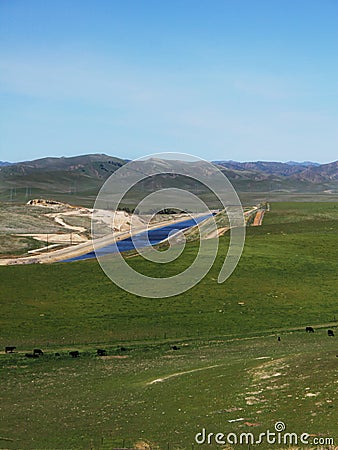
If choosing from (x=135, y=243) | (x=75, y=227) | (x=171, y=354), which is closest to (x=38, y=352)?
(x=171, y=354)

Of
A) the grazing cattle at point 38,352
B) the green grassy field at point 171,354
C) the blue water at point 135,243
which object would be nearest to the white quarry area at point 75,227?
the blue water at point 135,243

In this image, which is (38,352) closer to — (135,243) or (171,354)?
(171,354)

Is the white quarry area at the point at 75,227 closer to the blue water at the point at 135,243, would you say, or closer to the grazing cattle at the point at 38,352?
the blue water at the point at 135,243

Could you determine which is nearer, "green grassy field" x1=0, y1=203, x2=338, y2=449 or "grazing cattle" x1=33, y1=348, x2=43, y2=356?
"green grassy field" x1=0, y1=203, x2=338, y2=449

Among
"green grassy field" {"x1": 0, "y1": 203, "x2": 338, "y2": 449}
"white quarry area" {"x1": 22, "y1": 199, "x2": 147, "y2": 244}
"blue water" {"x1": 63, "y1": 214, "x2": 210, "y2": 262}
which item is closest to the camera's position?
"green grassy field" {"x1": 0, "y1": 203, "x2": 338, "y2": 449}

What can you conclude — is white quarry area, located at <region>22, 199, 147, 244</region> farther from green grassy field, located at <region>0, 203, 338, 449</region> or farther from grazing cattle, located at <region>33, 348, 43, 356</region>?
grazing cattle, located at <region>33, 348, 43, 356</region>

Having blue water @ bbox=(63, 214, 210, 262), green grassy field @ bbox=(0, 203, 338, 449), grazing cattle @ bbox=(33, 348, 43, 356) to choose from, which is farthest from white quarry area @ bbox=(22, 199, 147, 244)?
grazing cattle @ bbox=(33, 348, 43, 356)

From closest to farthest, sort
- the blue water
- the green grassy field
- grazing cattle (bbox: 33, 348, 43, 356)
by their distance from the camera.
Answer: the green grassy field < grazing cattle (bbox: 33, 348, 43, 356) < the blue water

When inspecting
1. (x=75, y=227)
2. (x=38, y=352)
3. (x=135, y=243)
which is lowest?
(x=38, y=352)

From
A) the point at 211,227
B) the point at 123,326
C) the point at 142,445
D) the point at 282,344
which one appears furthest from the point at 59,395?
the point at 211,227

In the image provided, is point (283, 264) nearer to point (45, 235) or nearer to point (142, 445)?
point (142, 445)
